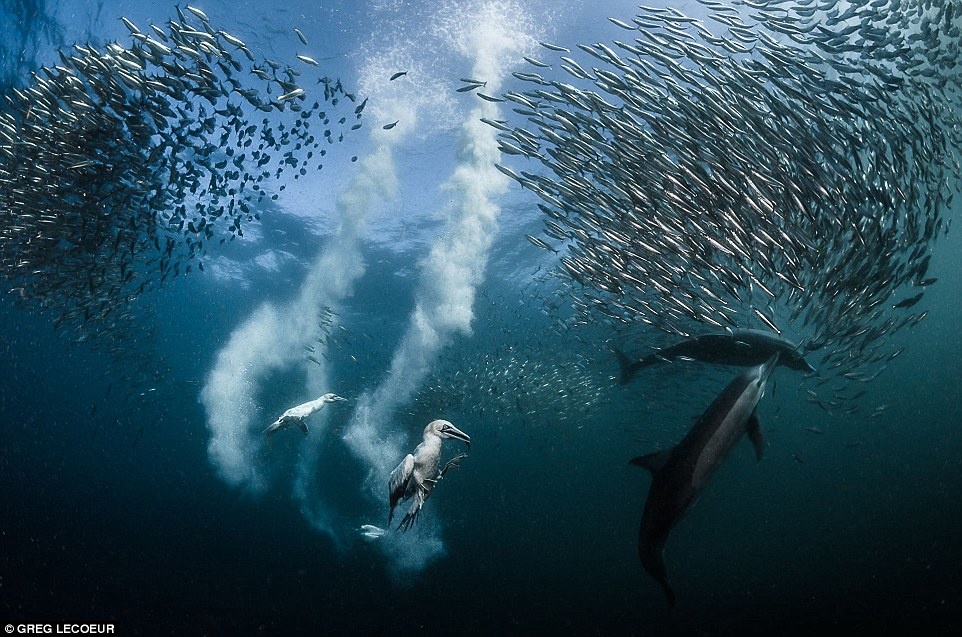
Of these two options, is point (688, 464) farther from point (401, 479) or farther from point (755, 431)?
point (401, 479)

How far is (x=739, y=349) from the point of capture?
7051 mm

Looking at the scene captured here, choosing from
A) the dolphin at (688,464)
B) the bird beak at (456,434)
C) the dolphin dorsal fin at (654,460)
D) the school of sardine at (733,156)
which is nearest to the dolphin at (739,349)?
the school of sardine at (733,156)

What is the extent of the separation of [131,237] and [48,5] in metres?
7.47

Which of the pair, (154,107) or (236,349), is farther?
(236,349)

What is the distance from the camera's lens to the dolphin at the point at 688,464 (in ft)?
13.1

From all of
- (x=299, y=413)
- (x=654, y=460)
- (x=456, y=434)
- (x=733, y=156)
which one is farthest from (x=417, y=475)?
(x=733, y=156)

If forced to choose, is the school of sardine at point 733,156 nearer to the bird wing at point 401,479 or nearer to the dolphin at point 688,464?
the dolphin at point 688,464

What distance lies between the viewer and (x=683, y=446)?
416 centimetres

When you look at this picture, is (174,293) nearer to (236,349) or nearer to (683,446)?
(236,349)

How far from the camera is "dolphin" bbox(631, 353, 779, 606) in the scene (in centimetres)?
399

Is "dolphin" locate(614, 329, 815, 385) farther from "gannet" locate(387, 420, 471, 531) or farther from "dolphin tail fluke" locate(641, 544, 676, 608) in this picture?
"gannet" locate(387, 420, 471, 531)

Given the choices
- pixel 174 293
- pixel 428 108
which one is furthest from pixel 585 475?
pixel 428 108

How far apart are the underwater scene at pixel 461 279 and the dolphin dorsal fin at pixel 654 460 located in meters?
0.07

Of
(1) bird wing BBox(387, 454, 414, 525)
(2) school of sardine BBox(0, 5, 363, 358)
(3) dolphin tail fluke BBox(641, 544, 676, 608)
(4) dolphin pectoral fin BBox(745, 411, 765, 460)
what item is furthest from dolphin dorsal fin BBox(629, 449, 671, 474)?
(2) school of sardine BBox(0, 5, 363, 358)
